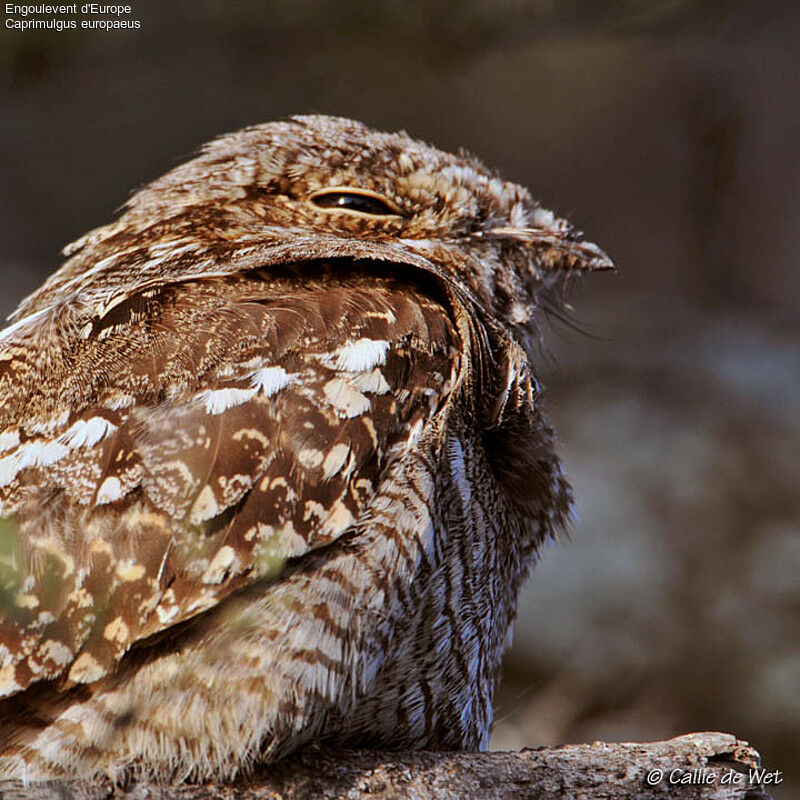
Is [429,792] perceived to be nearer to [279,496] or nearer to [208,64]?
[279,496]

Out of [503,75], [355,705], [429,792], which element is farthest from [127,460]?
[503,75]

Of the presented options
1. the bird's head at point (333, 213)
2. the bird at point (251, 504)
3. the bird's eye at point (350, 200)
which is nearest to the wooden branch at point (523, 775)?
the bird at point (251, 504)

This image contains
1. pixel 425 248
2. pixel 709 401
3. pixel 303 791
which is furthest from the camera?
pixel 709 401

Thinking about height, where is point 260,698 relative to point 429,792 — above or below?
above

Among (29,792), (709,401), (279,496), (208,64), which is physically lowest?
(29,792)

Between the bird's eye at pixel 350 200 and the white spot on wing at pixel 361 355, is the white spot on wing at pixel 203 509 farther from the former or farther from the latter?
the bird's eye at pixel 350 200

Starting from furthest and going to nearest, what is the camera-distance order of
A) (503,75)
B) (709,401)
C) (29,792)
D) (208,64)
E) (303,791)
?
(709,401)
(503,75)
(208,64)
(303,791)
(29,792)

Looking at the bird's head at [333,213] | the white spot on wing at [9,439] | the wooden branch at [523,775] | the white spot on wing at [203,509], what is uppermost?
the bird's head at [333,213]
